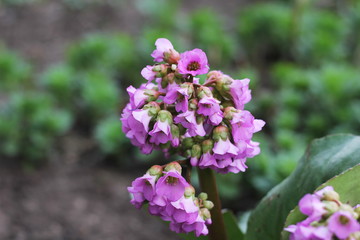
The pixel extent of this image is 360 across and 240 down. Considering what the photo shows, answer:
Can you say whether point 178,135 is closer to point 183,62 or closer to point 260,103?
point 183,62

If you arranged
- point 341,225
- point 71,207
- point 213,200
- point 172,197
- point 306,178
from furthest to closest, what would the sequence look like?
point 71,207 → point 306,178 → point 213,200 → point 172,197 → point 341,225

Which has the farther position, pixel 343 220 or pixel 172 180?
pixel 172 180

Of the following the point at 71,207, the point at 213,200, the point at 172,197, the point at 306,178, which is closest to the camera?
the point at 172,197

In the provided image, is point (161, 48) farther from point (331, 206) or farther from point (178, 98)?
point (331, 206)

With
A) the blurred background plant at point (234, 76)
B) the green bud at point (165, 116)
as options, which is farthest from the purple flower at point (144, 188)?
the blurred background plant at point (234, 76)

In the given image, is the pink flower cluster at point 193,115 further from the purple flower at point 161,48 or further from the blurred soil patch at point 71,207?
the blurred soil patch at point 71,207

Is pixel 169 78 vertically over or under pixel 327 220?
over

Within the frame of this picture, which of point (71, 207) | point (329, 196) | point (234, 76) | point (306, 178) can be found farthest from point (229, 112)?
point (234, 76)

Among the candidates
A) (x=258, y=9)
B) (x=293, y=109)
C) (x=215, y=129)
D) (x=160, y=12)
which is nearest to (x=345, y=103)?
(x=293, y=109)

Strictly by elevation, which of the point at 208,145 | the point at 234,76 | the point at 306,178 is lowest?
the point at 306,178
